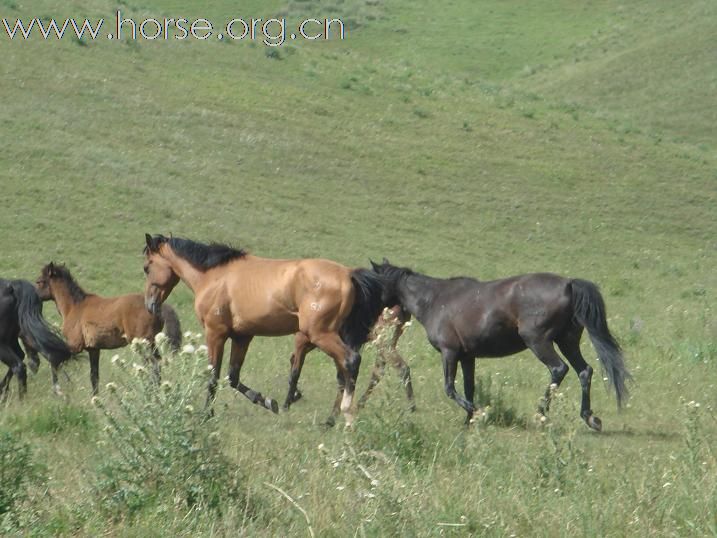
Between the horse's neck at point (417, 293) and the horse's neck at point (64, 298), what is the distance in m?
4.12

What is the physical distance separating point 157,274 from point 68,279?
1881 millimetres

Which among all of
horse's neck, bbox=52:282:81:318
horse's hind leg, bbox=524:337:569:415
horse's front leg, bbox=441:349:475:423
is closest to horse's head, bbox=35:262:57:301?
horse's neck, bbox=52:282:81:318

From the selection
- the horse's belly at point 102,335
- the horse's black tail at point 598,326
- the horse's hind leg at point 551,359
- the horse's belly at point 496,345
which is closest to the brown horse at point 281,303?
the horse's belly at point 496,345

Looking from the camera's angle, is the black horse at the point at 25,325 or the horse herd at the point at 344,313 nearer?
the horse herd at the point at 344,313

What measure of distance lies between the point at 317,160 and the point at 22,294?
1954 cm

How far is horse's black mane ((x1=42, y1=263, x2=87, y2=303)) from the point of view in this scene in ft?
48.3

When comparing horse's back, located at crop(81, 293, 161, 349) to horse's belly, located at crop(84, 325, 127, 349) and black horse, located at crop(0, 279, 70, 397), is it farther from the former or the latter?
black horse, located at crop(0, 279, 70, 397)

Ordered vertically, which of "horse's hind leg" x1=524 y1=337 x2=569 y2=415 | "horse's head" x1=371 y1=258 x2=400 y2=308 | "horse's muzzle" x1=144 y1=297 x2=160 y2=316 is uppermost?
"horse's head" x1=371 y1=258 x2=400 y2=308

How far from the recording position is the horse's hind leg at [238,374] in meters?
12.3

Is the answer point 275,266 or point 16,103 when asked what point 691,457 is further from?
point 16,103

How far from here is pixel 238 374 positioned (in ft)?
41.9

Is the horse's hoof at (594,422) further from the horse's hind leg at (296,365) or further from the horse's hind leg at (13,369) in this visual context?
the horse's hind leg at (13,369)

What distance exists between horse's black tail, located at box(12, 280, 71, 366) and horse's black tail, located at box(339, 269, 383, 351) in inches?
130

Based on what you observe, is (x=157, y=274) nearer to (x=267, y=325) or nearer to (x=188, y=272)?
(x=188, y=272)
